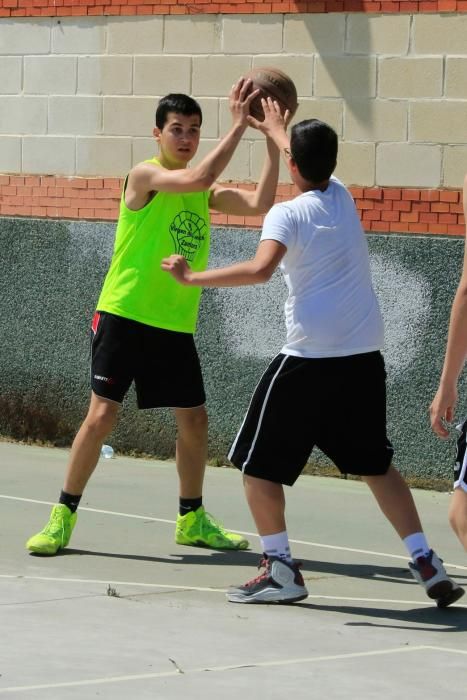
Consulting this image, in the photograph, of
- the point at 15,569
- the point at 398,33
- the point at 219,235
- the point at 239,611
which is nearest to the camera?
the point at 239,611

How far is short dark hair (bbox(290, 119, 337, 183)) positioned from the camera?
6.20 metres

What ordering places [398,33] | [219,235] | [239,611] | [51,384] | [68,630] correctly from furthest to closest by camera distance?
[51,384], [219,235], [398,33], [239,611], [68,630]

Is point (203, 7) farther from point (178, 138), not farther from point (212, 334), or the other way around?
point (178, 138)

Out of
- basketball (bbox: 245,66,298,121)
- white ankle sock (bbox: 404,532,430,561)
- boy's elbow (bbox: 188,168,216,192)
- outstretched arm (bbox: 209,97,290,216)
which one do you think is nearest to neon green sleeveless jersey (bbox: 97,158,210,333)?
outstretched arm (bbox: 209,97,290,216)

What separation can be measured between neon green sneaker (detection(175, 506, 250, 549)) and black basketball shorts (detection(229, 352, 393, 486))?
1.35 m

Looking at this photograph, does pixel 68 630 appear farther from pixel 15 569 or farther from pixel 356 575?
pixel 356 575

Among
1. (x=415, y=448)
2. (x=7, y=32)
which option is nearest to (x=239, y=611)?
(x=415, y=448)

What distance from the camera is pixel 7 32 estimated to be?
37.3 ft

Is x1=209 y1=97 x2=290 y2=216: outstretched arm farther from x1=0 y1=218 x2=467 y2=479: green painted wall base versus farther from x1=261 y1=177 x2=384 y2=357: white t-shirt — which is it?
x1=0 y1=218 x2=467 y2=479: green painted wall base

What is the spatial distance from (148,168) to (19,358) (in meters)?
4.35

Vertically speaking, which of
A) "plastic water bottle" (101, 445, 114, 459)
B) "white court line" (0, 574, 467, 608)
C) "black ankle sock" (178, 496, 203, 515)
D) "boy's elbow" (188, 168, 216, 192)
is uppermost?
"boy's elbow" (188, 168, 216, 192)

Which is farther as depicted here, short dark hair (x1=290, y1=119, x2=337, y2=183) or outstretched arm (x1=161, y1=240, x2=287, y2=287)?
short dark hair (x1=290, y1=119, x2=337, y2=183)

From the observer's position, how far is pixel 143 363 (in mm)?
7418

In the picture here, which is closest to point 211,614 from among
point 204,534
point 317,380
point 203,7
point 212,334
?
point 317,380
